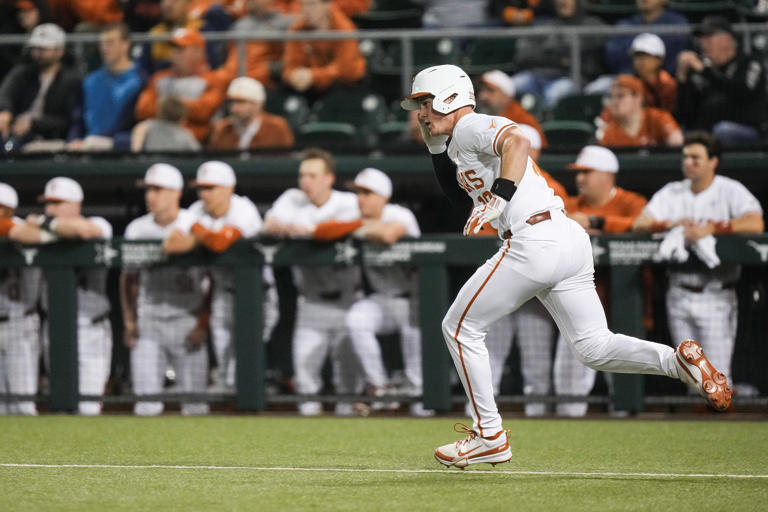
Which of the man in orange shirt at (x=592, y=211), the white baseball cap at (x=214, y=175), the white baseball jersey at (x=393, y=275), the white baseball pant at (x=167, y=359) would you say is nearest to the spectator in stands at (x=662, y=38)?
the man in orange shirt at (x=592, y=211)

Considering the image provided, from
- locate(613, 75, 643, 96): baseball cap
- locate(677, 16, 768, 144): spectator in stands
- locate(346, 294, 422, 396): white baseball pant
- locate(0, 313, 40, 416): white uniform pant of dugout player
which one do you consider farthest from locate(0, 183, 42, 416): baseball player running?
locate(677, 16, 768, 144): spectator in stands

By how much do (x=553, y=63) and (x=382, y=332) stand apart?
3.07m

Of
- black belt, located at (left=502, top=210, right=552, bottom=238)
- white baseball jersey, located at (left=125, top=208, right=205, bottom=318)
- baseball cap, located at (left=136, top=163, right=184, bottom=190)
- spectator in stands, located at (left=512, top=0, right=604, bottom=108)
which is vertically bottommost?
white baseball jersey, located at (left=125, top=208, right=205, bottom=318)

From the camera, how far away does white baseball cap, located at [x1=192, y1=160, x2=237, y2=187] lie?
848 centimetres

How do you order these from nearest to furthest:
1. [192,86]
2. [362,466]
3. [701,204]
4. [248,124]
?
[362,466] < [701,204] < [248,124] < [192,86]

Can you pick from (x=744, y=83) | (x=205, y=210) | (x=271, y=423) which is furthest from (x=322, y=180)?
(x=744, y=83)

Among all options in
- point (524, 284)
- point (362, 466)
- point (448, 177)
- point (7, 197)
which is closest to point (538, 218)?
point (524, 284)

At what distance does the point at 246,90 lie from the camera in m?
9.36

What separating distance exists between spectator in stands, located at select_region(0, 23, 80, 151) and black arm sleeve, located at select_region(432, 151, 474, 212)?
549cm

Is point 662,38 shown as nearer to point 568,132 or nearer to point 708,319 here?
point 568,132

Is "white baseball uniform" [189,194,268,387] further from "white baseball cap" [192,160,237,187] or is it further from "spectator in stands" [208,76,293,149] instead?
"spectator in stands" [208,76,293,149]

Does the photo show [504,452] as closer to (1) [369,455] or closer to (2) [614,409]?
(1) [369,455]

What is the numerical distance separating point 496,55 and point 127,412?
4347 mm

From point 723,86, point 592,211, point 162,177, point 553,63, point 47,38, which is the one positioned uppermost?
point 47,38
